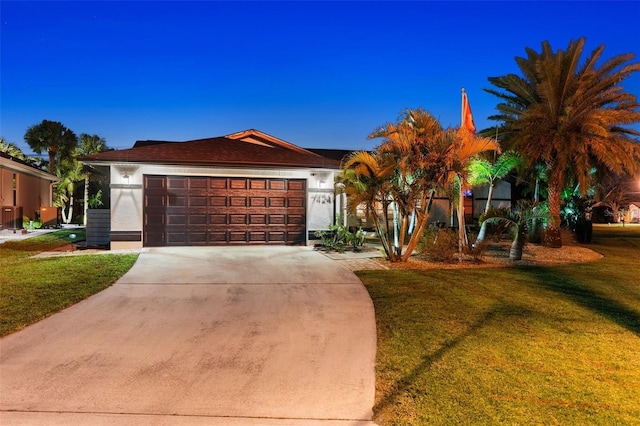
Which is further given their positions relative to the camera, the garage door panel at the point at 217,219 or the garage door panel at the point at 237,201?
the garage door panel at the point at 237,201

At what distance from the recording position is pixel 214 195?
1412 centimetres

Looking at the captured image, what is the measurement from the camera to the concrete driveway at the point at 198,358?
358 centimetres

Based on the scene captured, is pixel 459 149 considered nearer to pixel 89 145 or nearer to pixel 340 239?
pixel 340 239

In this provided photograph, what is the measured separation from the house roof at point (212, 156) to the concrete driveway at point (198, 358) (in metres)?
6.06

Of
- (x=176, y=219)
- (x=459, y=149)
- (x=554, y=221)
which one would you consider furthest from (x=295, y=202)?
(x=554, y=221)

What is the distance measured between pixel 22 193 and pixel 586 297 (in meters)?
28.5

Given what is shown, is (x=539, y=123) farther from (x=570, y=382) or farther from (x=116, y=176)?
(x=116, y=176)

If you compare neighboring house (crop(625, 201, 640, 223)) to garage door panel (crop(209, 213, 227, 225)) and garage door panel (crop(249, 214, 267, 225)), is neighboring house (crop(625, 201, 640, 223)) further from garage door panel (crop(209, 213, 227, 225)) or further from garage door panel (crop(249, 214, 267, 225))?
garage door panel (crop(209, 213, 227, 225))

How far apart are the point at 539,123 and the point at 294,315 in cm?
1270

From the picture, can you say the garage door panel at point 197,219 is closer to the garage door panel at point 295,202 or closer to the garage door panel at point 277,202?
the garage door panel at point 277,202

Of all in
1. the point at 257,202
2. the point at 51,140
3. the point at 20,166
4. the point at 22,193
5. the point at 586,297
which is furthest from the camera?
the point at 51,140

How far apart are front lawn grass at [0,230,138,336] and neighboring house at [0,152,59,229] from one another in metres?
11.4

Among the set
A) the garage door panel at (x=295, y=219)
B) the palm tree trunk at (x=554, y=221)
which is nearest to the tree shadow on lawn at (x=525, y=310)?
the palm tree trunk at (x=554, y=221)

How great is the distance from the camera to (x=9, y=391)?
3891 millimetres
